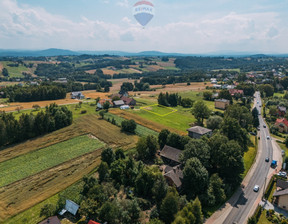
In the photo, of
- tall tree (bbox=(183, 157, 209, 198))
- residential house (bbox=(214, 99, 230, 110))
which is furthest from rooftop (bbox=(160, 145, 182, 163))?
residential house (bbox=(214, 99, 230, 110))

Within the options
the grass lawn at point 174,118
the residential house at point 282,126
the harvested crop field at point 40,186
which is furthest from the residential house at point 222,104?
the harvested crop field at point 40,186

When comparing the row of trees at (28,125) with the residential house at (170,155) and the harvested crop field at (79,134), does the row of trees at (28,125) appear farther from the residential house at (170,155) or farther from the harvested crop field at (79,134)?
the residential house at (170,155)

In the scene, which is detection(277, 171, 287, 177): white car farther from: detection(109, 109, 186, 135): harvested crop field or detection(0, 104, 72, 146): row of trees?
detection(0, 104, 72, 146): row of trees

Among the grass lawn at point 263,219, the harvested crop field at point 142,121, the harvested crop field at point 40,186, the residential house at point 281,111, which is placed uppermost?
the residential house at point 281,111

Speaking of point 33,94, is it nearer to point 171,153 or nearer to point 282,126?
point 171,153

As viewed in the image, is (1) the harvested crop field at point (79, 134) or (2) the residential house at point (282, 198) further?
(1) the harvested crop field at point (79, 134)

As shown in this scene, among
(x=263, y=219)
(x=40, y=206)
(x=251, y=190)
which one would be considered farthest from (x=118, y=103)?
(x=263, y=219)
